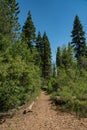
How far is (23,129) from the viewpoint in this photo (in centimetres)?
971

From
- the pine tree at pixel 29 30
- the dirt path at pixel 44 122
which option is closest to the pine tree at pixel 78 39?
the pine tree at pixel 29 30

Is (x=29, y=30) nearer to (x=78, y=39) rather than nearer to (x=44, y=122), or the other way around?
(x=78, y=39)

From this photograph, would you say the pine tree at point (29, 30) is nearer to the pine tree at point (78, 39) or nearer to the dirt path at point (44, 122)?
the pine tree at point (78, 39)

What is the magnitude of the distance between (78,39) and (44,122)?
2733 cm

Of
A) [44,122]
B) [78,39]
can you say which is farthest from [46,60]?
[44,122]

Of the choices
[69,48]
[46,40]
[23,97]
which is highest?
[46,40]

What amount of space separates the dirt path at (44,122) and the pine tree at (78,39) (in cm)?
2402

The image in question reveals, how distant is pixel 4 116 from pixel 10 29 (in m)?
7.70

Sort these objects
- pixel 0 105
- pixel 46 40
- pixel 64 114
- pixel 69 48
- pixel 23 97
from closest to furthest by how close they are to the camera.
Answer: pixel 64 114 < pixel 0 105 < pixel 23 97 < pixel 69 48 < pixel 46 40

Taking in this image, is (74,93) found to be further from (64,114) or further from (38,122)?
(38,122)

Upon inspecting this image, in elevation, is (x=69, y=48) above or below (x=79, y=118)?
above

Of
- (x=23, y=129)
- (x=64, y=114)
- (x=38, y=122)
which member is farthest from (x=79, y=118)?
(x=23, y=129)

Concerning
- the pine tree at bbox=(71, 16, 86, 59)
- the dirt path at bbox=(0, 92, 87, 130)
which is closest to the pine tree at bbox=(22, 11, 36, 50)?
the pine tree at bbox=(71, 16, 86, 59)

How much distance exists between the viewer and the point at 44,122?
1052 centimetres
